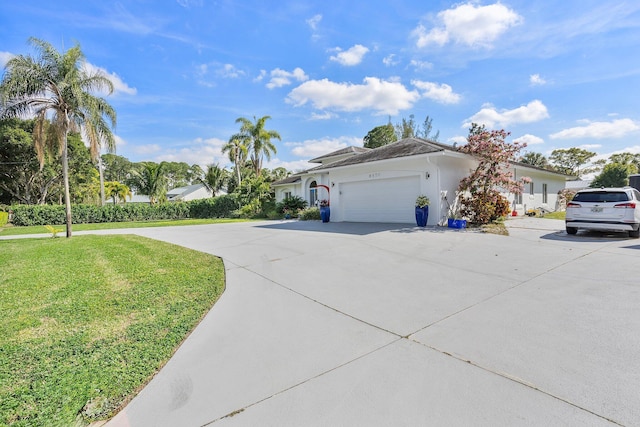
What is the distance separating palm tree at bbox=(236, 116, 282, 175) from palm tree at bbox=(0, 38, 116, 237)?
17752mm

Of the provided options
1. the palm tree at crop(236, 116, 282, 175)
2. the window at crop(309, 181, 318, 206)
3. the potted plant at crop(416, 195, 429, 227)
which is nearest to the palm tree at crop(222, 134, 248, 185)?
the palm tree at crop(236, 116, 282, 175)

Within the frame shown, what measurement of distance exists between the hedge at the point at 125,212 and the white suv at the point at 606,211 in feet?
81.2

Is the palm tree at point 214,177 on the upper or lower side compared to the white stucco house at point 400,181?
upper

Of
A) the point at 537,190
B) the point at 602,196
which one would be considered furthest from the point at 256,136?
the point at 602,196

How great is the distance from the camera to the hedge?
21531 mm

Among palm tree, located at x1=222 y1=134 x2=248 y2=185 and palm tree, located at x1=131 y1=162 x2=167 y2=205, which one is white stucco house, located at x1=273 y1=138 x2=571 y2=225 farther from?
palm tree, located at x1=131 y1=162 x2=167 y2=205

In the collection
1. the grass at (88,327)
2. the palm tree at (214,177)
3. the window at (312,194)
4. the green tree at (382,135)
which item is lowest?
the grass at (88,327)

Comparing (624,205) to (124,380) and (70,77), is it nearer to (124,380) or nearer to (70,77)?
(124,380)

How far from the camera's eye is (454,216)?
41.9 feet

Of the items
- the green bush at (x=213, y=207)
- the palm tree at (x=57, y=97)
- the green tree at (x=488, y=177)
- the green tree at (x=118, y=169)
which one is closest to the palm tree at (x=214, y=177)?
the green bush at (x=213, y=207)

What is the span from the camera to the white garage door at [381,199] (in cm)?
1303

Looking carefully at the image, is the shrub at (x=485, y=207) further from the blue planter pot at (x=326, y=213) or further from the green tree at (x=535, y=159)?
the green tree at (x=535, y=159)

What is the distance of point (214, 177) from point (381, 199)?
30094 millimetres

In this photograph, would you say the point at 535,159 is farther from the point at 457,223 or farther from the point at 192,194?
the point at 192,194
